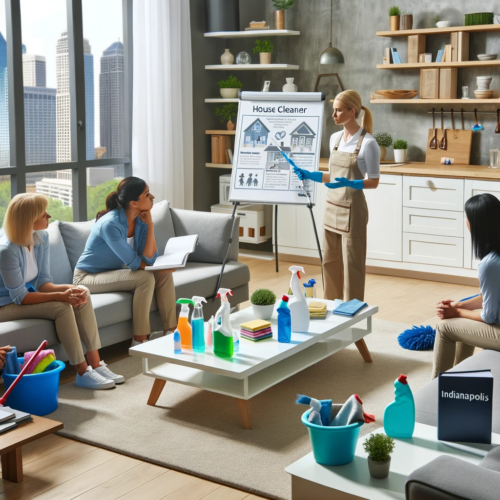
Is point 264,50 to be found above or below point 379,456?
above

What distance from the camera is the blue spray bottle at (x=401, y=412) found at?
214 cm

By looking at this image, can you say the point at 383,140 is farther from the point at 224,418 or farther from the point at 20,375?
the point at 20,375

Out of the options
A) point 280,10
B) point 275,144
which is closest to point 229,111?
point 280,10

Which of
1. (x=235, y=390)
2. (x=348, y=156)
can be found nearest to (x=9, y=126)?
(x=348, y=156)

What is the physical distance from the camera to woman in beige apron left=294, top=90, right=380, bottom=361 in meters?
4.18

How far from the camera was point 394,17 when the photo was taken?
596 cm

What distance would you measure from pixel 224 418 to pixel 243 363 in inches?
12.8

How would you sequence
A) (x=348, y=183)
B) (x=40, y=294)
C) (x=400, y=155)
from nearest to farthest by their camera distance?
(x=40, y=294) → (x=348, y=183) → (x=400, y=155)

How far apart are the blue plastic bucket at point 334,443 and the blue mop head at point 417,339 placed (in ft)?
6.91

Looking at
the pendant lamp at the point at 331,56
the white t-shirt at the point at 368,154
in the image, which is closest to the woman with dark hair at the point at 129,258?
the white t-shirt at the point at 368,154

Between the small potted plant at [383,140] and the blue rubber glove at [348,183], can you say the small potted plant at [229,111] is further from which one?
the blue rubber glove at [348,183]

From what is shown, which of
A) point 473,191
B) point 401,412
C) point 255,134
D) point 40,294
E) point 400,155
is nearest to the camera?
point 401,412

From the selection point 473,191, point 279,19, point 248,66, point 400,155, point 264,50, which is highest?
point 279,19

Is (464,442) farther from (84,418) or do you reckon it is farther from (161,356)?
(84,418)
